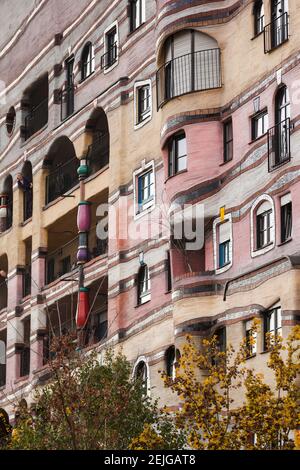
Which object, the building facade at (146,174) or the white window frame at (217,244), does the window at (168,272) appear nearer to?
the building facade at (146,174)

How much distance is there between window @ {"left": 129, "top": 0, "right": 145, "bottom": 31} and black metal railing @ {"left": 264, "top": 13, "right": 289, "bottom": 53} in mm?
8294

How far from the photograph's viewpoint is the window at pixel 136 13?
147 feet

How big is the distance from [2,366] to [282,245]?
71.0ft

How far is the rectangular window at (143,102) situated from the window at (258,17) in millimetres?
6432

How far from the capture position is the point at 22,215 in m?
53.2

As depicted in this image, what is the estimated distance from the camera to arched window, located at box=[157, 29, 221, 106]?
39.2 m

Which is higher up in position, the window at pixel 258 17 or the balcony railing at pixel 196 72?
the window at pixel 258 17

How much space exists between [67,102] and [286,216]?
16.4 meters

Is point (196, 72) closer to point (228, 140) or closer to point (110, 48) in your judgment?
point (228, 140)

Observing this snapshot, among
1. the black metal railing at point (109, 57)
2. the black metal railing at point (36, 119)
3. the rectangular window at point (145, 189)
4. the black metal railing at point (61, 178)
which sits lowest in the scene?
the rectangular window at point (145, 189)

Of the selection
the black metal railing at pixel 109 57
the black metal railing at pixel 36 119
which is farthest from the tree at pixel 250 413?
the black metal railing at pixel 36 119

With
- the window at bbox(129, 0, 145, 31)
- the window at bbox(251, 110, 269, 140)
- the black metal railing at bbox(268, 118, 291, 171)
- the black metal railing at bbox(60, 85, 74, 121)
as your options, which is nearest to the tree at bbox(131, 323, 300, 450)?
the black metal railing at bbox(268, 118, 291, 171)

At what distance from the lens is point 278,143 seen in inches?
1412
